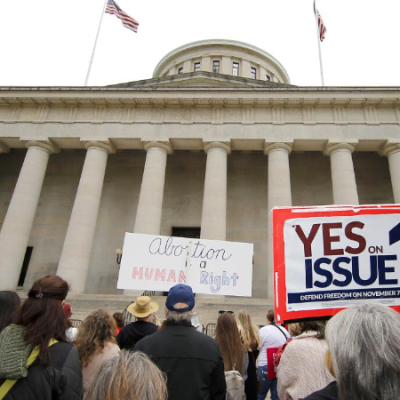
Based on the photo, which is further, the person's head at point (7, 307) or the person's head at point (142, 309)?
the person's head at point (142, 309)

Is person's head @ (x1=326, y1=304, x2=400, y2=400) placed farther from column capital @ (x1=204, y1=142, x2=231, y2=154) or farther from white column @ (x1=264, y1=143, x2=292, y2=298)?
Result: column capital @ (x1=204, y1=142, x2=231, y2=154)

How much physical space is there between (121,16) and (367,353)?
3175cm

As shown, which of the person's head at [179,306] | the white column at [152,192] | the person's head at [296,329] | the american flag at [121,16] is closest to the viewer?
the person's head at [179,306]

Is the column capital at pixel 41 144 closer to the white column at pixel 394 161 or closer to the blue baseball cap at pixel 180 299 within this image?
the blue baseball cap at pixel 180 299

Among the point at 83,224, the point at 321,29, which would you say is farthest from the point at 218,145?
the point at 321,29

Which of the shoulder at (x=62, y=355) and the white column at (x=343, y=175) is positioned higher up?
the white column at (x=343, y=175)

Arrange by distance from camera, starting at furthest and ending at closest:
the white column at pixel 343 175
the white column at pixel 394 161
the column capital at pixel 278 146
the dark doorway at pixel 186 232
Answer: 1. the dark doorway at pixel 186 232
2. the column capital at pixel 278 146
3. the white column at pixel 394 161
4. the white column at pixel 343 175

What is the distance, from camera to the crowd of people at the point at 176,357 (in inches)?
70.2

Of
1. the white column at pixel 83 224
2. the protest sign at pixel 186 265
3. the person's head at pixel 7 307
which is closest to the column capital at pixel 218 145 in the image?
the white column at pixel 83 224

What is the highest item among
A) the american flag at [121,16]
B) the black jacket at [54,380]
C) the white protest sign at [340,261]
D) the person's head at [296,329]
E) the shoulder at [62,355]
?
the american flag at [121,16]

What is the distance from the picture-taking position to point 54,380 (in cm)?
250

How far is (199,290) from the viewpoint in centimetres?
930

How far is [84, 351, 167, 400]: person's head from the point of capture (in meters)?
1.99

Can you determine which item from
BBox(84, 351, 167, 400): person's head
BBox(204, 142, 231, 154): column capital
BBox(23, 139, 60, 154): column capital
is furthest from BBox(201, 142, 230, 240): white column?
BBox(84, 351, 167, 400): person's head
